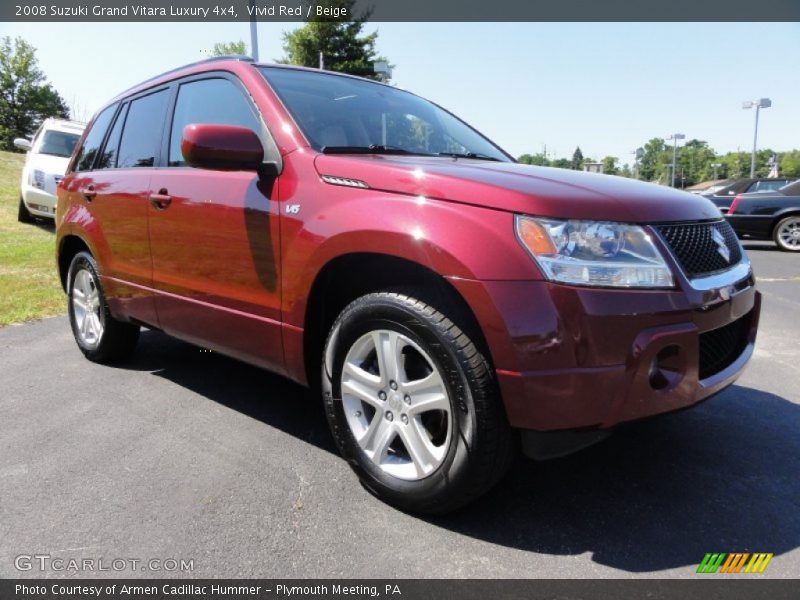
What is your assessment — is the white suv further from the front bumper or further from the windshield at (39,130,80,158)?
the front bumper

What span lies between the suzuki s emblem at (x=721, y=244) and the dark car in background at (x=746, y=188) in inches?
461

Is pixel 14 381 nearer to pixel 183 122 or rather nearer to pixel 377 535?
pixel 183 122

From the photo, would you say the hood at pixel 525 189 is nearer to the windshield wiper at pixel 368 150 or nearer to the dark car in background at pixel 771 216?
the windshield wiper at pixel 368 150

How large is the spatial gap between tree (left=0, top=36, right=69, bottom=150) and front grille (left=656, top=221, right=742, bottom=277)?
5659 centimetres

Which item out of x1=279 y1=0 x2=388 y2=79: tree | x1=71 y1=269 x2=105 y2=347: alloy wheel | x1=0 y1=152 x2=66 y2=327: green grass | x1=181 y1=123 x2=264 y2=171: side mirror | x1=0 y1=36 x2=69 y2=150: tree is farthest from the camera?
x1=0 y1=36 x2=69 y2=150: tree

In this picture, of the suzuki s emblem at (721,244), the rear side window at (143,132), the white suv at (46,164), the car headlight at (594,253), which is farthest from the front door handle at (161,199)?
the white suv at (46,164)

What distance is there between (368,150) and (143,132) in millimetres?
1774

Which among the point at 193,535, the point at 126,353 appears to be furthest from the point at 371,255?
the point at 126,353

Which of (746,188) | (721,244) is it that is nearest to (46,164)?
(721,244)

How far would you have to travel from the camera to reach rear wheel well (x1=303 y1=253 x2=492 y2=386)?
211 centimetres

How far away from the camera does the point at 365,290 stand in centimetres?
252

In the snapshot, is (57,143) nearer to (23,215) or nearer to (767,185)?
(23,215)

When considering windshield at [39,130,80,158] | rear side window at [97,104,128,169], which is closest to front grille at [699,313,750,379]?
rear side window at [97,104,128,169]
